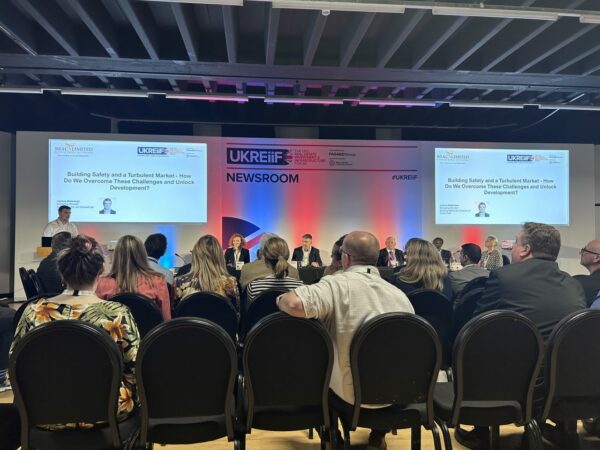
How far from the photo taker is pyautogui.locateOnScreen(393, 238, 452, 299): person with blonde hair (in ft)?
10.7

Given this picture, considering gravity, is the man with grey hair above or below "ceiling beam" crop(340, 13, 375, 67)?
below

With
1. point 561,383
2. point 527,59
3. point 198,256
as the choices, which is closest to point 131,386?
point 198,256

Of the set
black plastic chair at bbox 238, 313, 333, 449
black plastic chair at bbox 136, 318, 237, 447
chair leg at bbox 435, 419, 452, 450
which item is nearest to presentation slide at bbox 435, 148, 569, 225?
chair leg at bbox 435, 419, 452, 450

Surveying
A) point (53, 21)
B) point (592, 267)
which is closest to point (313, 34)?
point (53, 21)

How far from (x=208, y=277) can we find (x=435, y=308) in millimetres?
1655

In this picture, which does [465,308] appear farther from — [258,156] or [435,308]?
[258,156]

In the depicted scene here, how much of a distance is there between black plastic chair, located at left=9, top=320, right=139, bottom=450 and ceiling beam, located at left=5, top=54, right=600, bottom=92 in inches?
182

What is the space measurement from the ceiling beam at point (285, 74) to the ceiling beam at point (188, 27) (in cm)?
37

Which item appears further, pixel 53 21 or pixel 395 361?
pixel 53 21

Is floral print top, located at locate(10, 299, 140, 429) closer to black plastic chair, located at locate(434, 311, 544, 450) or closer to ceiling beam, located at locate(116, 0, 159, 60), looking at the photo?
black plastic chair, located at locate(434, 311, 544, 450)

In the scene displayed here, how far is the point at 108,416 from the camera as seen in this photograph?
1.58 m

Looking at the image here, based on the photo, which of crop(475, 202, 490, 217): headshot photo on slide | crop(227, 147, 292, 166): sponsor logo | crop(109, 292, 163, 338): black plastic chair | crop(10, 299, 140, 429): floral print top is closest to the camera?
crop(10, 299, 140, 429): floral print top

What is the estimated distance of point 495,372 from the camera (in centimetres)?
178

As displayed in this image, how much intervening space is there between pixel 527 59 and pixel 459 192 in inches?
133
